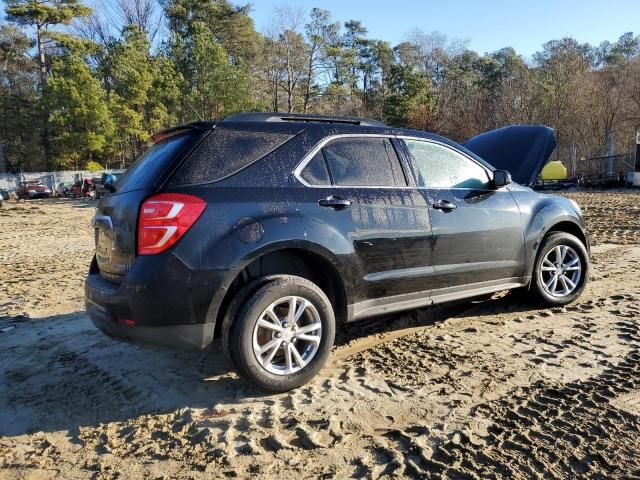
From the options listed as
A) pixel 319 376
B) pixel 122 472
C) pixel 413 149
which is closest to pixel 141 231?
pixel 122 472

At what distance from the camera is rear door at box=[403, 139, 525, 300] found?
4195 millimetres

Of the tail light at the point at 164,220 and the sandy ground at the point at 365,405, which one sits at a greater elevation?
the tail light at the point at 164,220

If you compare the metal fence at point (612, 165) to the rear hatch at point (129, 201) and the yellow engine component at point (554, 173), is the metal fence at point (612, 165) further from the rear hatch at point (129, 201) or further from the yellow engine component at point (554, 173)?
the rear hatch at point (129, 201)

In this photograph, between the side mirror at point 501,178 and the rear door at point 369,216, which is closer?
the rear door at point 369,216

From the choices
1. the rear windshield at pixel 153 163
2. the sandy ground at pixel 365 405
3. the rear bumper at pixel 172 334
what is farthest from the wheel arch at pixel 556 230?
the rear windshield at pixel 153 163

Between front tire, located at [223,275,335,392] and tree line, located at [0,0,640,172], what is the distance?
37780mm

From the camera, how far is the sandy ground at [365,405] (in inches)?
102

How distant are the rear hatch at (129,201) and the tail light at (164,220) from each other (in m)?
0.08

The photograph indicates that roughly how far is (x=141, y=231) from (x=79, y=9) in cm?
5307

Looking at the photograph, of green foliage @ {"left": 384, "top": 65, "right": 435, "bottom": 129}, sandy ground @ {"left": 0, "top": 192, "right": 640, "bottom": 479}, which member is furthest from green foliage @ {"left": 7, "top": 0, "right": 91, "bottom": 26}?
sandy ground @ {"left": 0, "top": 192, "right": 640, "bottom": 479}

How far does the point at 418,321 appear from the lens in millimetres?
4805

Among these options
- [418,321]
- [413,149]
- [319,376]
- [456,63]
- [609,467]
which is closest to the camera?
[609,467]

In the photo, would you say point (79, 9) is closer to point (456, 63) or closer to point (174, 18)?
point (174, 18)

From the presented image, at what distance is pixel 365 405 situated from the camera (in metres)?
3.17
